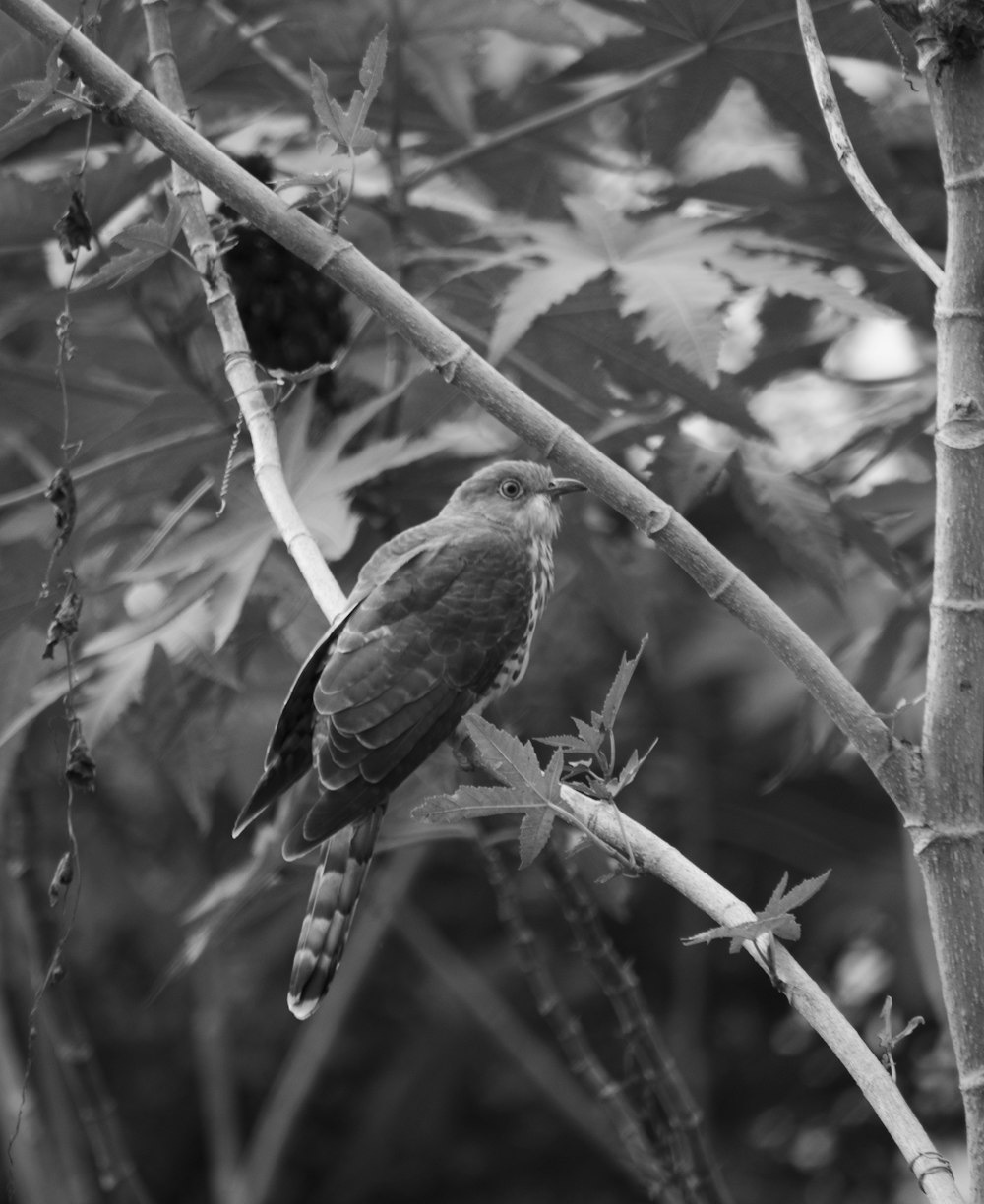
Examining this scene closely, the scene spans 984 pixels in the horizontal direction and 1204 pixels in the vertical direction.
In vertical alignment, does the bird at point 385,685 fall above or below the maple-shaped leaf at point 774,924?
below

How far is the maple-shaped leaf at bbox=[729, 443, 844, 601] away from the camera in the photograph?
275 cm

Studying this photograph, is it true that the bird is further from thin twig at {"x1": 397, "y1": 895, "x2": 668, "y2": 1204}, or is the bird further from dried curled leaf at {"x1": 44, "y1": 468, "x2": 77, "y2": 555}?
thin twig at {"x1": 397, "y1": 895, "x2": 668, "y2": 1204}

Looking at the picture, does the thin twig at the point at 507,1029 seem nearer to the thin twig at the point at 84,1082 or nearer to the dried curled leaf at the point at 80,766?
the thin twig at the point at 84,1082

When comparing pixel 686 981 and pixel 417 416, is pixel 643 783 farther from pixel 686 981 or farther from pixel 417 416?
pixel 417 416

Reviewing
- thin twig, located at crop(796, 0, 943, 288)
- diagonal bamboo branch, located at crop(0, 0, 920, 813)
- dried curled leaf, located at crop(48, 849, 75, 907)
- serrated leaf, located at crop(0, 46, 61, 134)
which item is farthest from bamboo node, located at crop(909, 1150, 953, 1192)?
serrated leaf, located at crop(0, 46, 61, 134)

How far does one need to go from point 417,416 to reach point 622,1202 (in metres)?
3.56

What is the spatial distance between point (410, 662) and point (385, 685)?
0.30 feet

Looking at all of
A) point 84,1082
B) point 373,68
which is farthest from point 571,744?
point 84,1082

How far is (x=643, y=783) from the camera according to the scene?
5.28 m

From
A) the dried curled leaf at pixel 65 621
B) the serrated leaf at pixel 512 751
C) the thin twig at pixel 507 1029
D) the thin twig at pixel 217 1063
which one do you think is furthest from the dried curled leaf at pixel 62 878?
the thin twig at pixel 507 1029

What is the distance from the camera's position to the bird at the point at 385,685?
251cm

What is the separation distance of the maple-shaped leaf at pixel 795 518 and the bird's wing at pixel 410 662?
1.61 feet

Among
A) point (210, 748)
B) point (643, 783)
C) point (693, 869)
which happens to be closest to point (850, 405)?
point (643, 783)

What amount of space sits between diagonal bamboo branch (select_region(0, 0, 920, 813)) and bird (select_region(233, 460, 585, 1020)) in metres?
0.57
